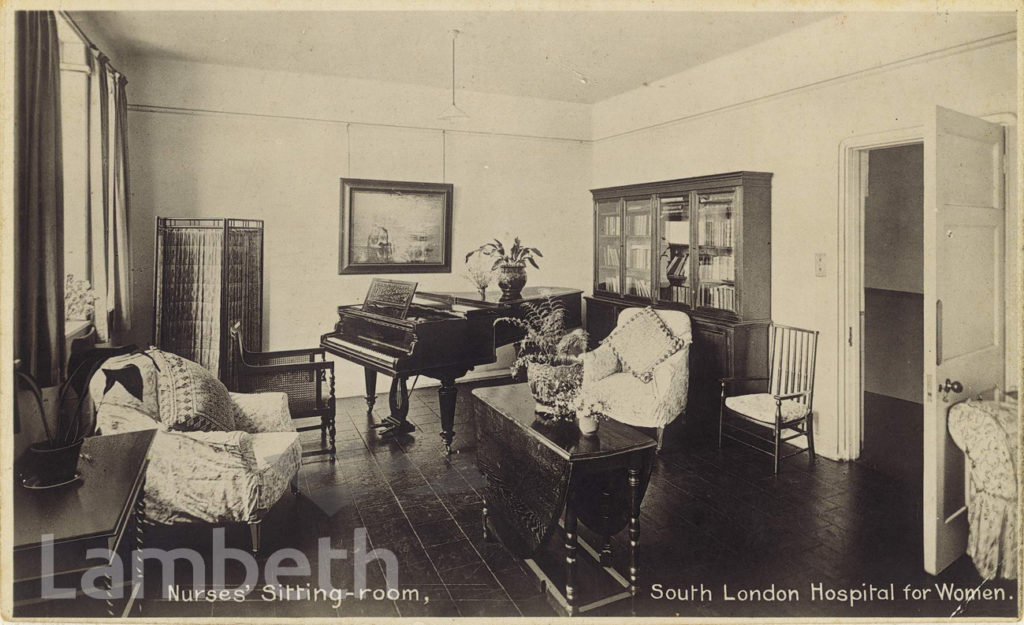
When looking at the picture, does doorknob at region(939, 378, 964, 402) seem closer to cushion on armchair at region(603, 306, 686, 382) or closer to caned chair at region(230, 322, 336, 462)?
cushion on armchair at region(603, 306, 686, 382)

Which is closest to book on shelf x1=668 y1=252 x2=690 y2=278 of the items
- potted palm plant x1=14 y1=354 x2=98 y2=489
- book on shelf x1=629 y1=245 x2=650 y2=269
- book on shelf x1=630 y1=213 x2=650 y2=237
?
book on shelf x1=629 y1=245 x2=650 y2=269

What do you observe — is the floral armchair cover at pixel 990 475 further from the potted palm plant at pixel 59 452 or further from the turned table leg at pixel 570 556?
the potted palm plant at pixel 59 452

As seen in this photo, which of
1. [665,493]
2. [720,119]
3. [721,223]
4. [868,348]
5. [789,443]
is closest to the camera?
[665,493]

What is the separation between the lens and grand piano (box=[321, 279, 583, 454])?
405 centimetres

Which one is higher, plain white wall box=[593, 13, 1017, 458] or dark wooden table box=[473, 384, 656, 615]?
plain white wall box=[593, 13, 1017, 458]

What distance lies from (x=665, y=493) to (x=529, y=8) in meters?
2.73

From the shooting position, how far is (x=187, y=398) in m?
2.85

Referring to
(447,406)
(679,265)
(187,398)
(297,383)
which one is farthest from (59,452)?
(679,265)

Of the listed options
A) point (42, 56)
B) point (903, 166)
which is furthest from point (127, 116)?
point (903, 166)

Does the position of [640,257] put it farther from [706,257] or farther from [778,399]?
[778,399]

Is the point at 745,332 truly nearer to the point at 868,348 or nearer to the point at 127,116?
the point at 868,348

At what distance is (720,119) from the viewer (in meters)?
4.99

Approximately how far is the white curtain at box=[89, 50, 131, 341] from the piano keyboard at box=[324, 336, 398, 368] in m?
1.48

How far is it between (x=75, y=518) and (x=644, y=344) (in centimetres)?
377
